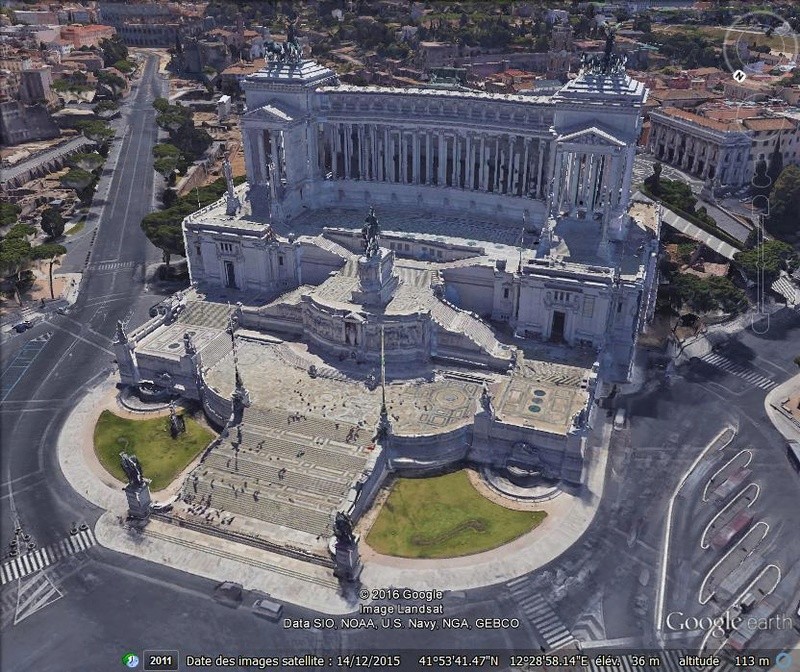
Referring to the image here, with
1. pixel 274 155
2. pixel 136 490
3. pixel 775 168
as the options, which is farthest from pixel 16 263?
pixel 775 168

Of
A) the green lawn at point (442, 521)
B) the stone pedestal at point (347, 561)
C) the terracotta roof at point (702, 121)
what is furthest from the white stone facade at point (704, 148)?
the stone pedestal at point (347, 561)

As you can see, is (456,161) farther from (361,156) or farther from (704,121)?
(704,121)

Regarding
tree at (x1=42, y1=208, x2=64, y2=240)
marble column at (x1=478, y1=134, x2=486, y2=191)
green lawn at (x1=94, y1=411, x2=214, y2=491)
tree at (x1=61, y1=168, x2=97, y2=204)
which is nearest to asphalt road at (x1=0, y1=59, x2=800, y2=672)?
green lawn at (x1=94, y1=411, x2=214, y2=491)

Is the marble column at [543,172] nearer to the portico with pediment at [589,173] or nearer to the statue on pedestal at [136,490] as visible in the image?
the portico with pediment at [589,173]

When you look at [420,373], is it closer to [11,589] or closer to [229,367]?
[229,367]

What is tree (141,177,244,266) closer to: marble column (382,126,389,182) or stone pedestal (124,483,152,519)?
marble column (382,126,389,182)
